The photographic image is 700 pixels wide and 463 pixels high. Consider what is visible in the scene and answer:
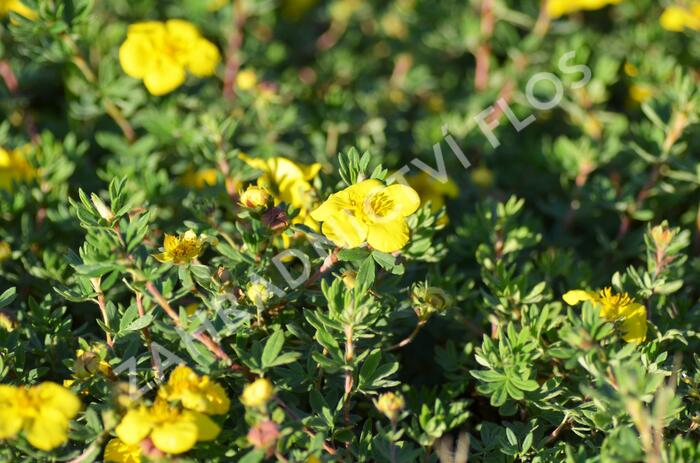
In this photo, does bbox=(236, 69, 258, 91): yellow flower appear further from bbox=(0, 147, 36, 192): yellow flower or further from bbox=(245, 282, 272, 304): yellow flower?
bbox=(245, 282, 272, 304): yellow flower

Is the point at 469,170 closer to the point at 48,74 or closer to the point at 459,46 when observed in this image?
the point at 459,46

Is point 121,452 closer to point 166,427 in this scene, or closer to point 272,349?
point 166,427

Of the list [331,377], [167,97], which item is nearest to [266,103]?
[167,97]

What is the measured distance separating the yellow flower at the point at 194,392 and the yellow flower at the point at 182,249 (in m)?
0.28

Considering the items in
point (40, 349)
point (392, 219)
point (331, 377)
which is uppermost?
point (392, 219)

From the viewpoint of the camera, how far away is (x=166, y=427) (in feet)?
5.08

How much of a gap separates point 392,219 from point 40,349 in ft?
3.27

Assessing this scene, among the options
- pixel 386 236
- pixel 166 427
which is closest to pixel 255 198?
pixel 386 236

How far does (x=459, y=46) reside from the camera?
11.0 feet

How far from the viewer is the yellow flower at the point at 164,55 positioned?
8.70 feet

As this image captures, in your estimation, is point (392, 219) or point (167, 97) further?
point (167, 97)

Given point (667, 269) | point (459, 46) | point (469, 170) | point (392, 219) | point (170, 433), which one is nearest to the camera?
point (170, 433)

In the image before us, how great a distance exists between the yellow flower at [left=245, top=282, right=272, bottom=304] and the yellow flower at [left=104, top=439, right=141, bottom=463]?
17.4 inches

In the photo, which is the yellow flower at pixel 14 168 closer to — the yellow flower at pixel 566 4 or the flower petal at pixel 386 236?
the flower petal at pixel 386 236
